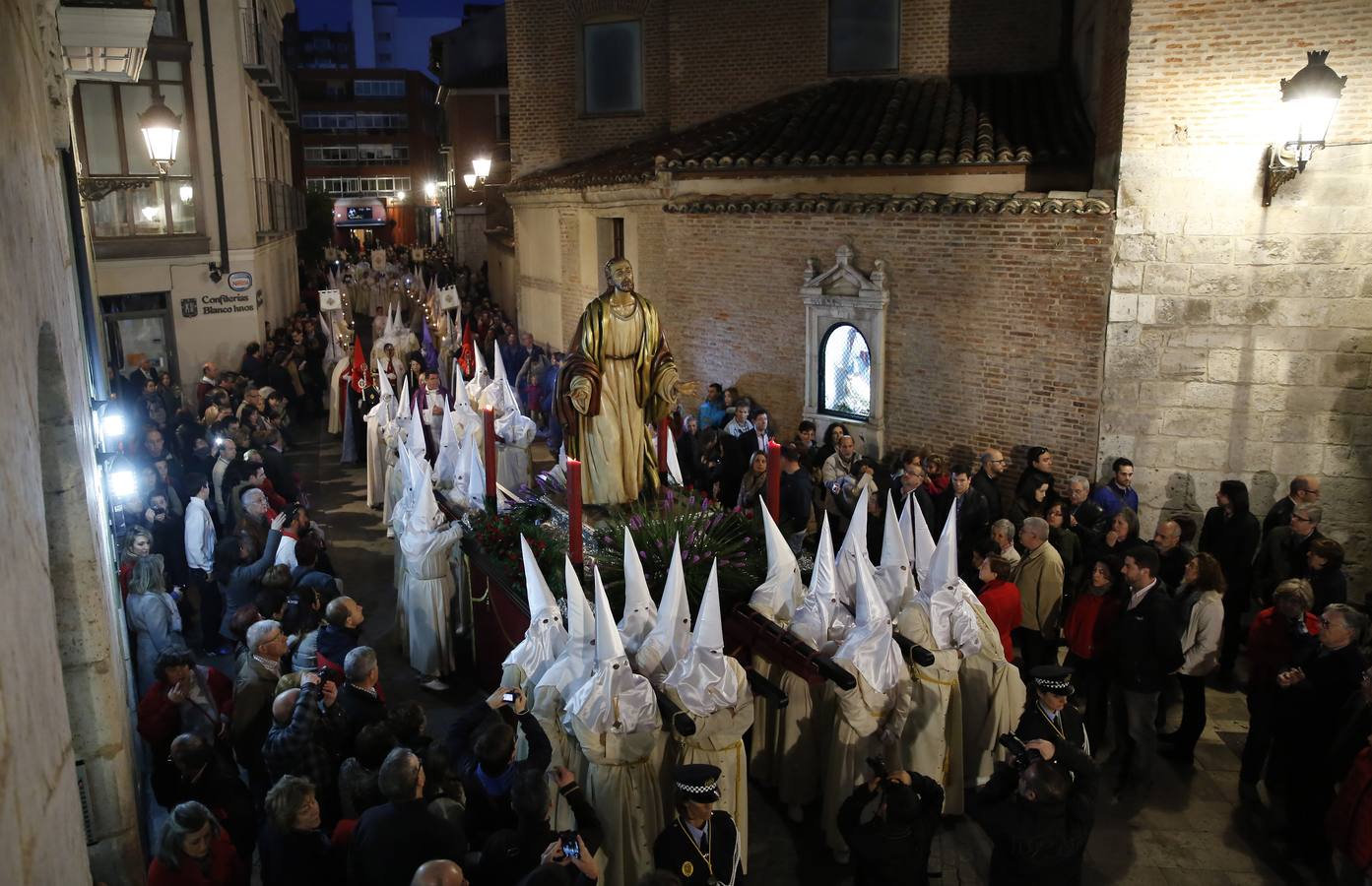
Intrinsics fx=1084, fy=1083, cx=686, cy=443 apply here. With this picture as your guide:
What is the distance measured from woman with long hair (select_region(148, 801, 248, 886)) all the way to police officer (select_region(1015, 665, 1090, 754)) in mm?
4047

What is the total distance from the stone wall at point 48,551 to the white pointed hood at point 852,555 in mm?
4167

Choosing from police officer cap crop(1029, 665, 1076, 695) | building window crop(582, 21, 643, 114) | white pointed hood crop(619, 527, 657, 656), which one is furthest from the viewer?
building window crop(582, 21, 643, 114)

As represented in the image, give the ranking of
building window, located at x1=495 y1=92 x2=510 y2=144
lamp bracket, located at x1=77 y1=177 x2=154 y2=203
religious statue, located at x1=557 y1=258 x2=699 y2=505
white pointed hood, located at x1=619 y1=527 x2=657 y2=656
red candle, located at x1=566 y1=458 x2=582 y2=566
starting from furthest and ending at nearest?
building window, located at x1=495 y1=92 x2=510 y2=144 → lamp bracket, located at x1=77 y1=177 x2=154 y2=203 → religious statue, located at x1=557 y1=258 x2=699 y2=505 → red candle, located at x1=566 y1=458 x2=582 y2=566 → white pointed hood, located at x1=619 y1=527 x2=657 y2=656

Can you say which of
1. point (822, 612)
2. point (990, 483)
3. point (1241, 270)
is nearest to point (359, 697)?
point (822, 612)

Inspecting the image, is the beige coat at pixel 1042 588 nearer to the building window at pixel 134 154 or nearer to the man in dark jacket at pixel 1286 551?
the man in dark jacket at pixel 1286 551

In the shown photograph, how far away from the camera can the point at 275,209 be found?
2398cm

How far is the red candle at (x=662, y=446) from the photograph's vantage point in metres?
9.02

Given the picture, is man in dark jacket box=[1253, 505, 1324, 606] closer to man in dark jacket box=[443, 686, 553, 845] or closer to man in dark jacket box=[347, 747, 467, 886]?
man in dark jacket box=[443, 686, 553, 845]

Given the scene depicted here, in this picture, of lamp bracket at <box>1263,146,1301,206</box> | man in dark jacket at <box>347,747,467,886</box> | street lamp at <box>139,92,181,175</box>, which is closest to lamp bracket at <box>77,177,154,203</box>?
street lamp at <box>139,92,181,175</box>

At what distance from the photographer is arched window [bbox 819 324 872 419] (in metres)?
13.5

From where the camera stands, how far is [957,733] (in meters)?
6.97

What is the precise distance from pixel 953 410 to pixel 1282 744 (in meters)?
6.30

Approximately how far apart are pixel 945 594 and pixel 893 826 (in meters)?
1.88

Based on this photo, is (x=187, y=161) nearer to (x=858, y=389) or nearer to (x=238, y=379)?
(x=238, y=379)
